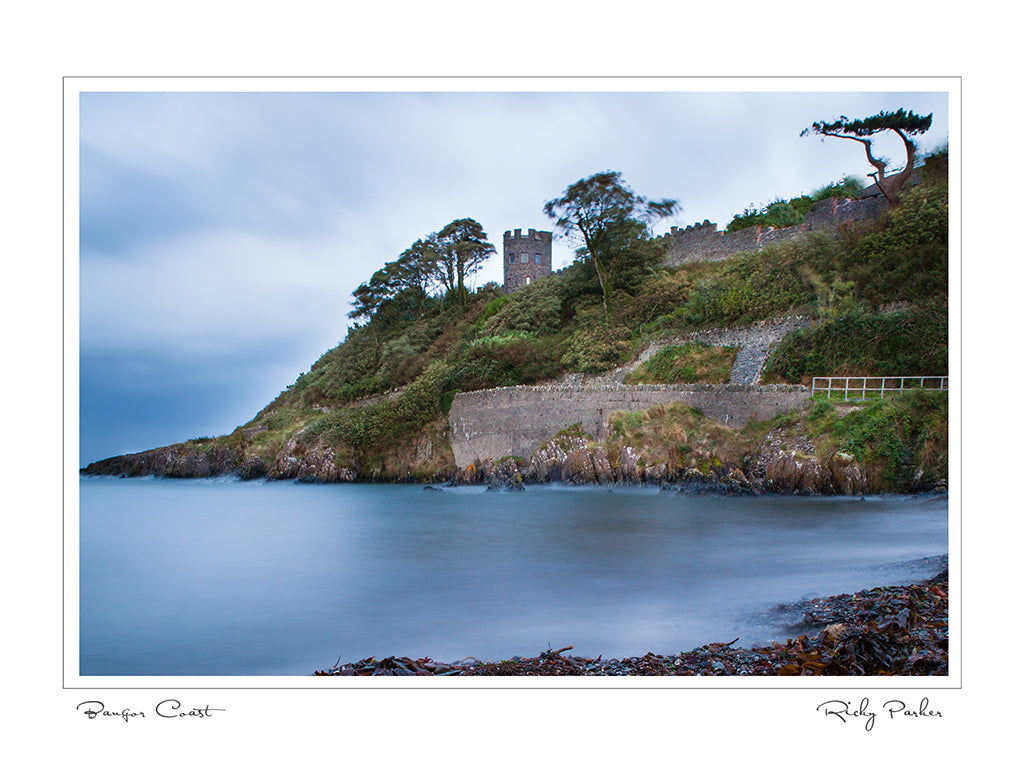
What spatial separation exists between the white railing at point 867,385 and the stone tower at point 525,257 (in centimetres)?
1627

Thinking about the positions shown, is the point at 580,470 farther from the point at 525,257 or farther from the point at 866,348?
the point at 525,257

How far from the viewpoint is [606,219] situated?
15.8 meters

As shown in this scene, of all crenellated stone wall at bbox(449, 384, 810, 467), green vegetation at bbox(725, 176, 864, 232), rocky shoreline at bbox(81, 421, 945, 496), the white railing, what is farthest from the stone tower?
the white railing

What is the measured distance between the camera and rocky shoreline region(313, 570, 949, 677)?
266 centimetres

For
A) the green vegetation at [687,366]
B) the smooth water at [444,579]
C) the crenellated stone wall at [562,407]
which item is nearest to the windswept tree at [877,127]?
the smooth water at [444,579]

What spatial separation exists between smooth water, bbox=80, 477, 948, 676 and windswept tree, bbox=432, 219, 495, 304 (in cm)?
1174

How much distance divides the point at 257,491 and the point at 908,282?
1085 centimetres

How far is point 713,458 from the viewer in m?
8.90

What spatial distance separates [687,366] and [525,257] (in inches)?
523
